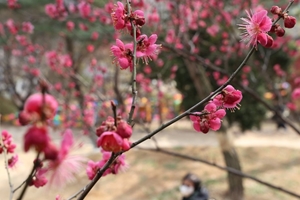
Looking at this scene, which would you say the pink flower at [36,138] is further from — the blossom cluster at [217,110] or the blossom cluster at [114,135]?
the blossom cluster at [217,110]

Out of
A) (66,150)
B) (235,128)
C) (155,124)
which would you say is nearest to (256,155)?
(235,128)

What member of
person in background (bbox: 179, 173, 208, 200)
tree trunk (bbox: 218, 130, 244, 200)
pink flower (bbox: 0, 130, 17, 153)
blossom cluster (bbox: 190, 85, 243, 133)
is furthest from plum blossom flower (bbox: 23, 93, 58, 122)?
tree trunk (bbox: 218, 130, 244, 200)

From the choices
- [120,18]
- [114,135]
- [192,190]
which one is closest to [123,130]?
[114,135]

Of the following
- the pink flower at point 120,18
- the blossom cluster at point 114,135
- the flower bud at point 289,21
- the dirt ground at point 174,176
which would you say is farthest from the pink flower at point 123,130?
Result: the dirt ground at point 174,176

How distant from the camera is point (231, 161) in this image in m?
5.16

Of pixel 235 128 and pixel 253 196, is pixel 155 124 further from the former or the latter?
pixel 253 196

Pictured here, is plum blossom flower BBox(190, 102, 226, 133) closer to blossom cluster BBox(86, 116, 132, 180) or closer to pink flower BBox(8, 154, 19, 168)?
blossom cluster BBox(86, 116, 132, 180)

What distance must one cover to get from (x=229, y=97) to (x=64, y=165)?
1.57 ft

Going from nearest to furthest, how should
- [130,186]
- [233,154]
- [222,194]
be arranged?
[233,154] < [222,194] < [130,186]

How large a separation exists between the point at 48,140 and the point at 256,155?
22.9ft

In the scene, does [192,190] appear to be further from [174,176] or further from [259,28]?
[259,28]

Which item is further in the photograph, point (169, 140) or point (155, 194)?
point (169, 140)

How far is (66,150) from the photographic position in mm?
641

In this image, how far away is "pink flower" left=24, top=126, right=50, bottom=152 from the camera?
512 mm
